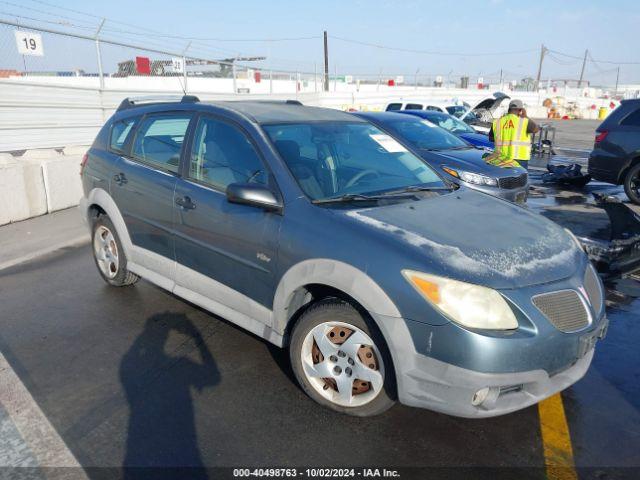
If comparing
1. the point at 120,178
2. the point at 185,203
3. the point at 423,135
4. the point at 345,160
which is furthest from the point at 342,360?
the point at 423,135

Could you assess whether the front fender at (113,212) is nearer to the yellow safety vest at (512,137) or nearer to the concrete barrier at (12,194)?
the concrete barrier at (12,194)

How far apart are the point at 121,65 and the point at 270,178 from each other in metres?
12.1

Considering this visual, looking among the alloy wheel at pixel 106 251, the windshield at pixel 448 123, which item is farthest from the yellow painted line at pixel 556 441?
the windshield at pixel 448 123

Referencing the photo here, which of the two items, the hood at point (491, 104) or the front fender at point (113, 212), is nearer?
the front fender at point (113, 212)

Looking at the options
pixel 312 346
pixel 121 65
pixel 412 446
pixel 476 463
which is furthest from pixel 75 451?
pixel 121 65

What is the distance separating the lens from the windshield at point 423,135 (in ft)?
27.0

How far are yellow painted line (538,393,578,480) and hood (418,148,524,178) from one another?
464 cm

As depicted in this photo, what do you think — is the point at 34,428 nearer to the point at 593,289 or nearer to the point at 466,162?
the point at 593,289

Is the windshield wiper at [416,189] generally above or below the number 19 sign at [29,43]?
below

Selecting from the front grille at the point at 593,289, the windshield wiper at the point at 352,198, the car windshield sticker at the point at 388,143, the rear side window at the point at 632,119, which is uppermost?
the car windshield sticker at the point at 388,143

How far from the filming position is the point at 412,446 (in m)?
2.70

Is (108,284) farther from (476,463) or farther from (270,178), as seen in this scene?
(476,463)

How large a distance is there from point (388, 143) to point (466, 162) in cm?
387

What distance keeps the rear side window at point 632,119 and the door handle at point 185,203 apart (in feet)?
28.1
